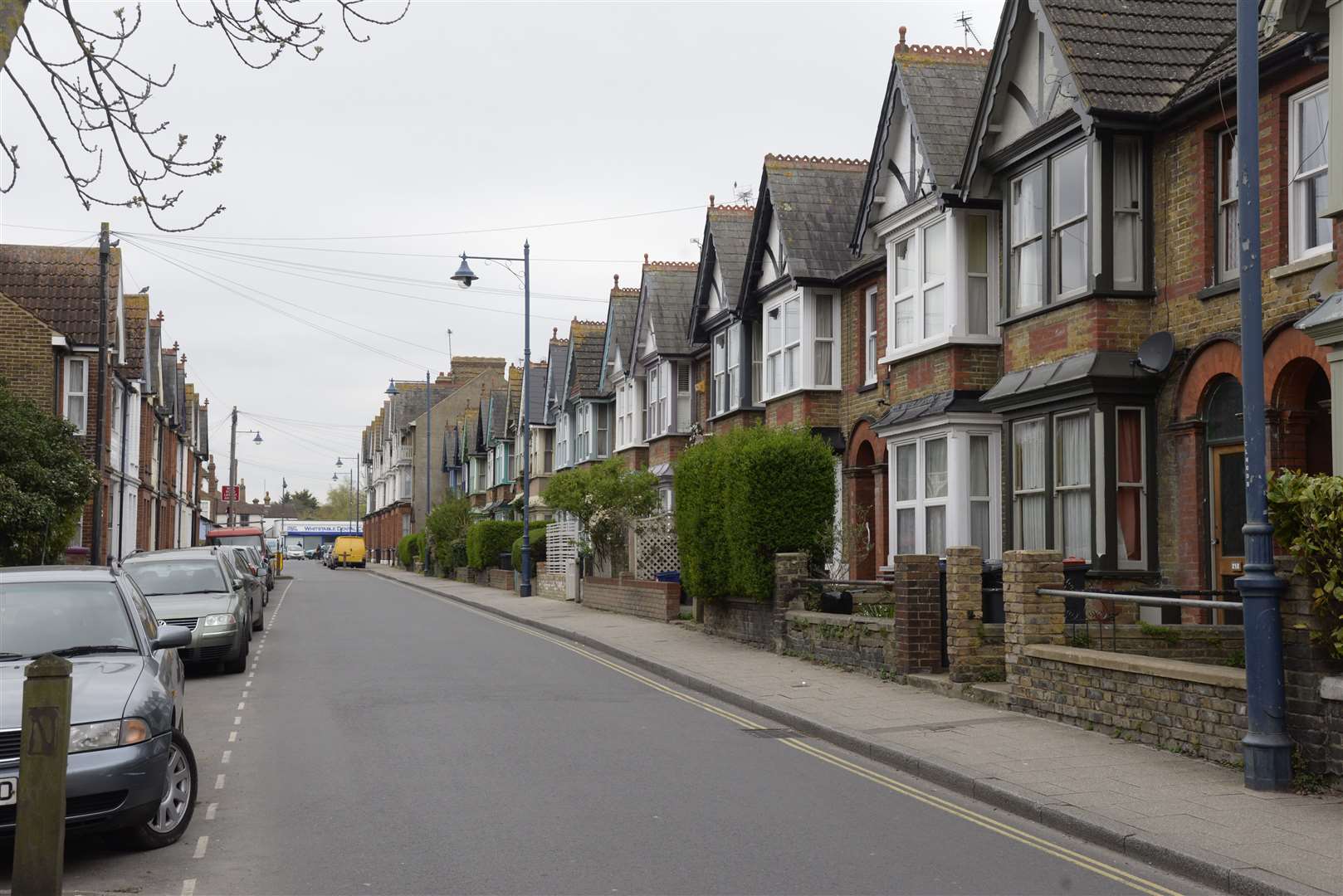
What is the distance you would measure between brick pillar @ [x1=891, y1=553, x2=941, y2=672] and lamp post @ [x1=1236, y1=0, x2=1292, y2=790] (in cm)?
559

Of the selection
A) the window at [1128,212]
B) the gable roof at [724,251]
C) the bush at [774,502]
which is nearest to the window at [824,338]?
the gable roof at [724,251]

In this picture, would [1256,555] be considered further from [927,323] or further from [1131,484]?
[927,323]

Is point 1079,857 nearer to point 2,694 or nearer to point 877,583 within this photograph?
point 2,694

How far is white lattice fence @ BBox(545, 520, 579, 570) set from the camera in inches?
1406

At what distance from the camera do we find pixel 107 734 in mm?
7305

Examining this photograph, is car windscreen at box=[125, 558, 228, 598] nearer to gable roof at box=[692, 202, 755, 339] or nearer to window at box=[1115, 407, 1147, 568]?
window at box=[1115, 407, 1147, 568]

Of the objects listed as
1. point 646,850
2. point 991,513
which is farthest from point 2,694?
point 991,513

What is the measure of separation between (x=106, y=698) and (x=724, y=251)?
80.5ft

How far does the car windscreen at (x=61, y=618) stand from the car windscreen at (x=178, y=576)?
30.4 ft

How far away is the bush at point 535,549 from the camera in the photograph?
1718 inches

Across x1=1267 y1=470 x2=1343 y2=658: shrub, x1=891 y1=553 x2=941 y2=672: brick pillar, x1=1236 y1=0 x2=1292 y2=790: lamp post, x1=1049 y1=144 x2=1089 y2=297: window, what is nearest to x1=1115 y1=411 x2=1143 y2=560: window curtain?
x1=1049 y1=144 x2=1089 y2=297: window

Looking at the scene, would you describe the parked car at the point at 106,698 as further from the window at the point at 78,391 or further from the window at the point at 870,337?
the window at the point at 78,391

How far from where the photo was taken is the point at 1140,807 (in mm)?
8414

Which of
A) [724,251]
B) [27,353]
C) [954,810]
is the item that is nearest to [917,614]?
[954,810]
